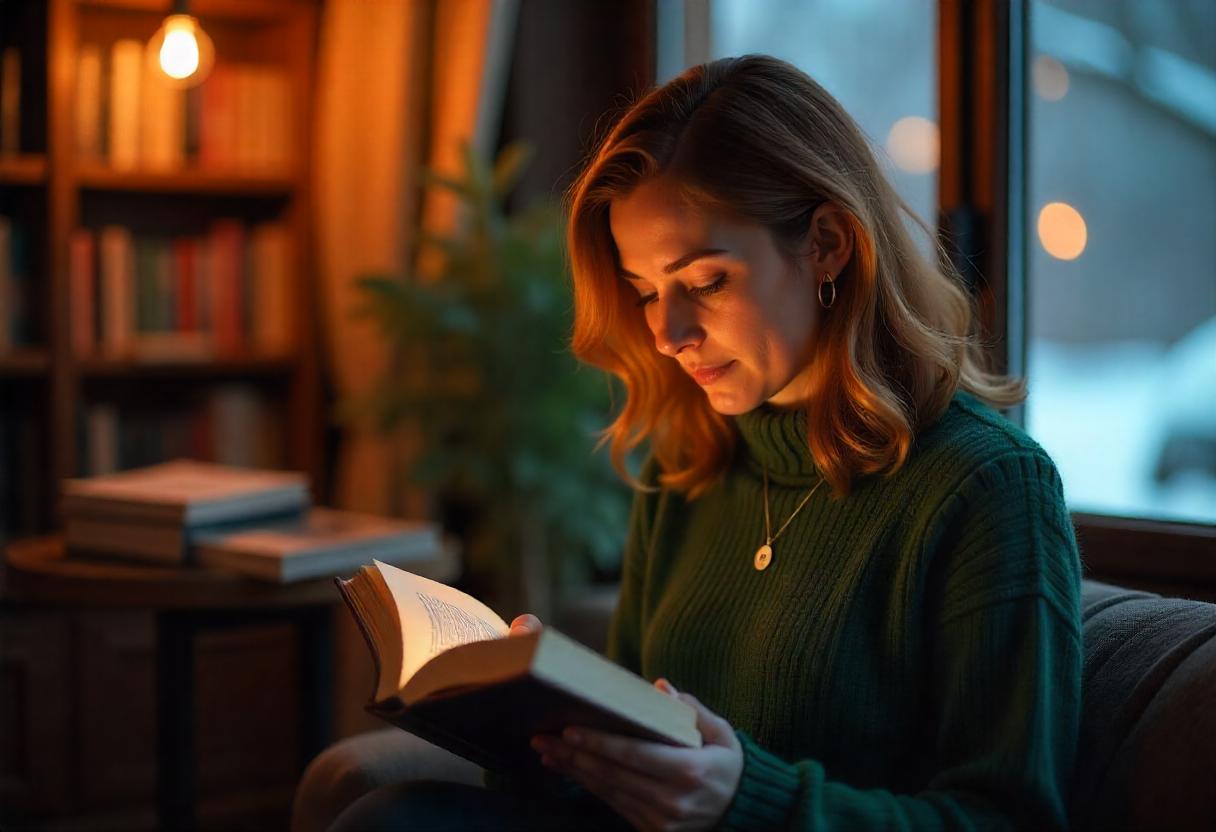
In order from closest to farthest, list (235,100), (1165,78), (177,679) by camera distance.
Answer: (1165,78) < (177,679) < (235,100)

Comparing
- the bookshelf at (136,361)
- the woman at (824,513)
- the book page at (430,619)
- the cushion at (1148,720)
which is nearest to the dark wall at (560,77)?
the bookshelf at (136,361)

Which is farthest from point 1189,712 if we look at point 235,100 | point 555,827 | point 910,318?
point 235,100

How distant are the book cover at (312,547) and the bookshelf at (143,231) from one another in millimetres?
1179

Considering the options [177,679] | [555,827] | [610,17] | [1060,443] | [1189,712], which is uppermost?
[610,17]

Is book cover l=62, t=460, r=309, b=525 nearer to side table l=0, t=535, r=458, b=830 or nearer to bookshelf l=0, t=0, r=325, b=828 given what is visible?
side table l=0, t=535, r=458, b=830

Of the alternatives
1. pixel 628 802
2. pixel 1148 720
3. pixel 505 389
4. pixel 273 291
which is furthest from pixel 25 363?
pixel 1148 720

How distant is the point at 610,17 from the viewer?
121 inches

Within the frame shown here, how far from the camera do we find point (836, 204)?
3.82ft

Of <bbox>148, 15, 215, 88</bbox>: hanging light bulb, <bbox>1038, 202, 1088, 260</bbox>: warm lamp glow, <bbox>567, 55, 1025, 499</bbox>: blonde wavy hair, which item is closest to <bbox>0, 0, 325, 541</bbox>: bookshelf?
<bbox>148, 15, 215, 88</bbox>: hanging light bulb

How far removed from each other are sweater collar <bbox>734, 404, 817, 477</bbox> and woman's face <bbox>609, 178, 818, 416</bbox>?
54 millimetres

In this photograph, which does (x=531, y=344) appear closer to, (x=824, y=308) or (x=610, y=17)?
(x=610, y=17)

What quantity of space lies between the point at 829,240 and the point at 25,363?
2197 mm

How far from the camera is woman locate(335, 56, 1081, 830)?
3.19ft

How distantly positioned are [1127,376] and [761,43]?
3.79 feet
